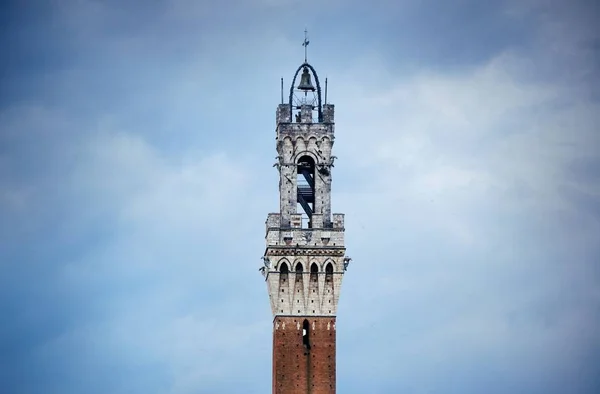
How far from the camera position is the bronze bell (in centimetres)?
12181

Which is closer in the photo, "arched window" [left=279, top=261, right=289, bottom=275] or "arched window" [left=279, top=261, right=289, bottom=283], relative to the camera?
"arched window" [left=279, top=261, right=289, bottom=283]

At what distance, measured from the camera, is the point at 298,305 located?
116 m

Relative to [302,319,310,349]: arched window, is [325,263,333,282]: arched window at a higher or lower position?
higher

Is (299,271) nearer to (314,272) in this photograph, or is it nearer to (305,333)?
(314,272)

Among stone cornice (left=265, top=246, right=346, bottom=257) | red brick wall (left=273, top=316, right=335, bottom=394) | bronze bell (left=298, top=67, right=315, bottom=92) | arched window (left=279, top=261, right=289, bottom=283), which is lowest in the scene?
red brick wall (left=273, top=316, right=335, bottom=394)

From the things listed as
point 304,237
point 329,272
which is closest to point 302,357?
point 329,272

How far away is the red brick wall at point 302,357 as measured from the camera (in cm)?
11381

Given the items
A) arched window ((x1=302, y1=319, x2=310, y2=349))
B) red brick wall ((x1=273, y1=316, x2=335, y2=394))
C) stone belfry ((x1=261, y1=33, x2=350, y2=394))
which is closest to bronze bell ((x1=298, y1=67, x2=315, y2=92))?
stone belfry ((x1=261, y1=33, x2=350, y2=394))

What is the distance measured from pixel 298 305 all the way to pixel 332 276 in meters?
3.35

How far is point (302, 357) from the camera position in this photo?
11450 cm

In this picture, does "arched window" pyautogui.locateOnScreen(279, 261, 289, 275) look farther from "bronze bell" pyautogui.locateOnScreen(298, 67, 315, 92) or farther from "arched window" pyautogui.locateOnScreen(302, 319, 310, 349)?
"bronze bell" pyautogui.locateOnScreen(298, 67, 315, 92)

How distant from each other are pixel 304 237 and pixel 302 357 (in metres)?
9.02

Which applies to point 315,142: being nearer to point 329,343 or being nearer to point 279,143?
point 279,143

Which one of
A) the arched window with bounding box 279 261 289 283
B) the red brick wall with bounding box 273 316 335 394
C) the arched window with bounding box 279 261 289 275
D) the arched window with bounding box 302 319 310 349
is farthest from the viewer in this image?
the arched window with bounding box 279 261 289 275
